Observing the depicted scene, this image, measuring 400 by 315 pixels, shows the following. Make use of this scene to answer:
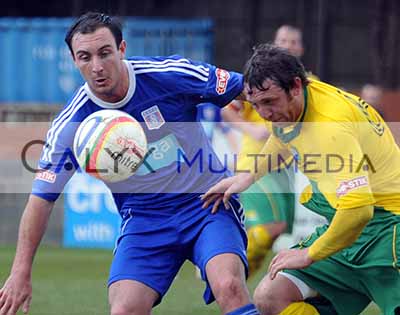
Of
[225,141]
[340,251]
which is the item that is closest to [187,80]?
[340,251]

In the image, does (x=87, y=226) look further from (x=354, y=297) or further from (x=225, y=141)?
(x=354, y=297)

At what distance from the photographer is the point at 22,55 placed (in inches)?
587

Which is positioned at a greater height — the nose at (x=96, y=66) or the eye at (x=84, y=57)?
the eye at (x=84, y=57)

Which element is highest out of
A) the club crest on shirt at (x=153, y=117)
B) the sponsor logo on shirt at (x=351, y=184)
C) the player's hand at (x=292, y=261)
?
the club crest on shirt at (x=153, y=117)

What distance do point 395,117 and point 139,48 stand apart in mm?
3261

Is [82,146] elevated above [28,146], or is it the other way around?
[82,146]

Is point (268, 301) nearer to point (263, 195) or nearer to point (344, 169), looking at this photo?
point (344, 169)

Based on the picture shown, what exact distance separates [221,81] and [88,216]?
6.30 metres

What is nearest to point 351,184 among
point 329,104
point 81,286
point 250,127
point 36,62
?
point 329,104

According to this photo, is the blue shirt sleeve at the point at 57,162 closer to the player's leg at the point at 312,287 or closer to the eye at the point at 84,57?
the eye at the point at 84,57

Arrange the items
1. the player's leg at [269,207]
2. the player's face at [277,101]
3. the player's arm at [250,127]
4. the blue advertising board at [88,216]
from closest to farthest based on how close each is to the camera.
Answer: the player's face at [277,101]
the player's arm at [250,127]
the player's leg at [269,207]
the blue advertising board at [88,216]

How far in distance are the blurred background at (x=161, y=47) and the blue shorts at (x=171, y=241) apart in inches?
219

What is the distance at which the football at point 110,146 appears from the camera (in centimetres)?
526

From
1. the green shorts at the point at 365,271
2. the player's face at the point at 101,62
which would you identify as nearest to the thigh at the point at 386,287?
the green shorts at the point at 365,271
